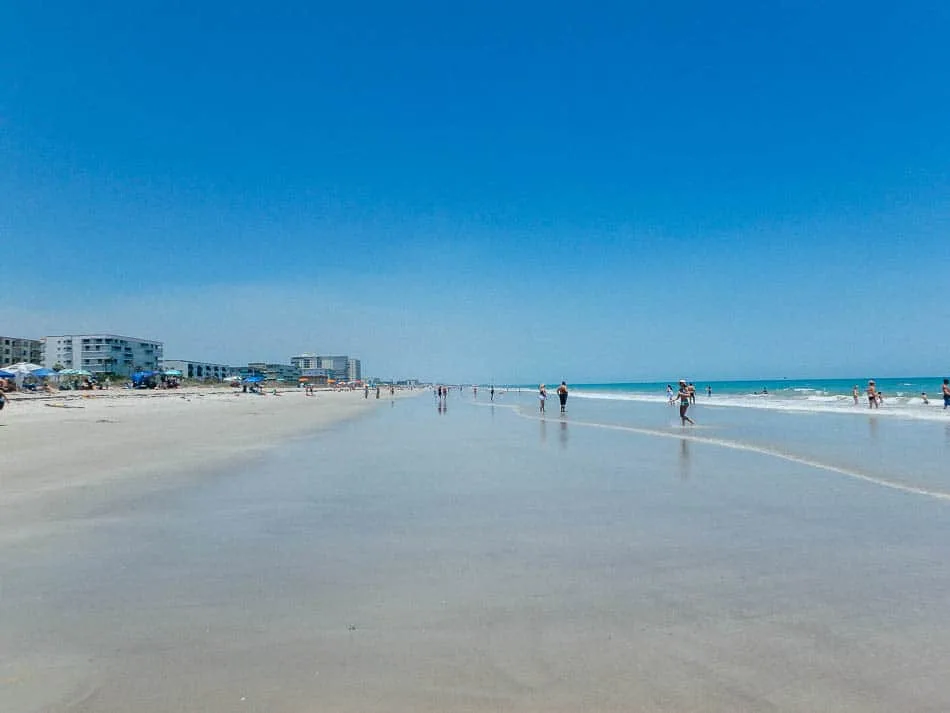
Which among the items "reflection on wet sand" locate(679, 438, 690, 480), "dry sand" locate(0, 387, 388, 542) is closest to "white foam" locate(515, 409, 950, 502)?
"reflection on wet sand" locate(679, 438, 690, 480)

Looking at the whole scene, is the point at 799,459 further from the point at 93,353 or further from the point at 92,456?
the point at 93,353

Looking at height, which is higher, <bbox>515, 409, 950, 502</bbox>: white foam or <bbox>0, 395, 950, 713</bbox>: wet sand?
<bbox>515, 409, 950, 502</bbox>: white foam

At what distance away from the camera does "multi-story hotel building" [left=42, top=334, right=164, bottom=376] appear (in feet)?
443

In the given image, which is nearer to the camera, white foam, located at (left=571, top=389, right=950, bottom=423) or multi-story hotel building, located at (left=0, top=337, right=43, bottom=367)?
white foam, located at (left=571, top=389, right=950, bottom=423)

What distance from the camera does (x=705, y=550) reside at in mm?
6035

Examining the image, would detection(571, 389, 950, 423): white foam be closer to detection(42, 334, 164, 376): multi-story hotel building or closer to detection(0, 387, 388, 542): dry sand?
detection(0, 387, 388, 542): dry sand

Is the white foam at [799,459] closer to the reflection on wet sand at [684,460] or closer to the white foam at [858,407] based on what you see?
the reflection on wet sand at [684,460]

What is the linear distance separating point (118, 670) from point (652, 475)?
29.8 ft

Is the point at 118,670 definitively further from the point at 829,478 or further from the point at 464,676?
the point at 829,478

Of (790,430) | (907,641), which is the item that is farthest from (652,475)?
(790,430)

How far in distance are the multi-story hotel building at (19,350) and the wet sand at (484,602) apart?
14536 cm

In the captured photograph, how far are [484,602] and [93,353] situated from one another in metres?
156

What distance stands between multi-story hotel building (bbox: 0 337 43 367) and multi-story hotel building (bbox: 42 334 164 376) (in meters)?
2.64

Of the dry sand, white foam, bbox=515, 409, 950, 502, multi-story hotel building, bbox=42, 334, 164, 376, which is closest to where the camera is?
the dry sand
